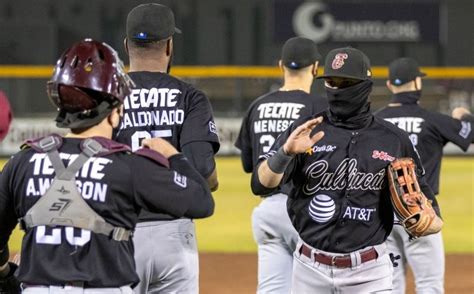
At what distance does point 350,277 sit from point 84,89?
178 centimetres

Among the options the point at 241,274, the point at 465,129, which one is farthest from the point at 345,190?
the point at 241,274

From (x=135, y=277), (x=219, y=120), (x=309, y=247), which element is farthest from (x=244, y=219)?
(x=135, y=277)

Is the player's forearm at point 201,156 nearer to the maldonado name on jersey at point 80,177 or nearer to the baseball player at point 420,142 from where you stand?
the maldonado name on jersey at point 80,177

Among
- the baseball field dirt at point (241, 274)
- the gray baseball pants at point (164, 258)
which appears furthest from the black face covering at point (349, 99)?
the baseball field dirt at point (241, 274)

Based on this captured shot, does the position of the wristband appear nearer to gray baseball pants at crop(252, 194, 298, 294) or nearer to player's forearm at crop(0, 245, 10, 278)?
player's forearm at crop(0, 245, 10, 278)

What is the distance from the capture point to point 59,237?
10.4 ft

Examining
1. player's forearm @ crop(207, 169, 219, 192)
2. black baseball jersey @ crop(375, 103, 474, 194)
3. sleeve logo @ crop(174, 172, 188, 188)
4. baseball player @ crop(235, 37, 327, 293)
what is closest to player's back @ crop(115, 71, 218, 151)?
player's forearm @ crop(207, 169, 219, 192)

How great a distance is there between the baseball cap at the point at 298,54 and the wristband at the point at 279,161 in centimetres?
173

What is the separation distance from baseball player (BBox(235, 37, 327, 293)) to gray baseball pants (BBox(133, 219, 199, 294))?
1522mm

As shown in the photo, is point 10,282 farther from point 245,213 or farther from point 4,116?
point 245,213

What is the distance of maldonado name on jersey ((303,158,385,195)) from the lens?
4.52 metres

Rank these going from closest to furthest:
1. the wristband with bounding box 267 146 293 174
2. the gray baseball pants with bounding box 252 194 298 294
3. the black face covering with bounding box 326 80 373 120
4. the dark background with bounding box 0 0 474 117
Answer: the wristband with bounding box 267 146 293 174
the black face covering with bounding box 326 80 373 120
the gray baseball pants with bounding box 252 194 298 294
the dark background with bounding box 0 0 474 117

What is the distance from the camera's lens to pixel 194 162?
169 inches

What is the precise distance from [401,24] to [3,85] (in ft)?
27.7
